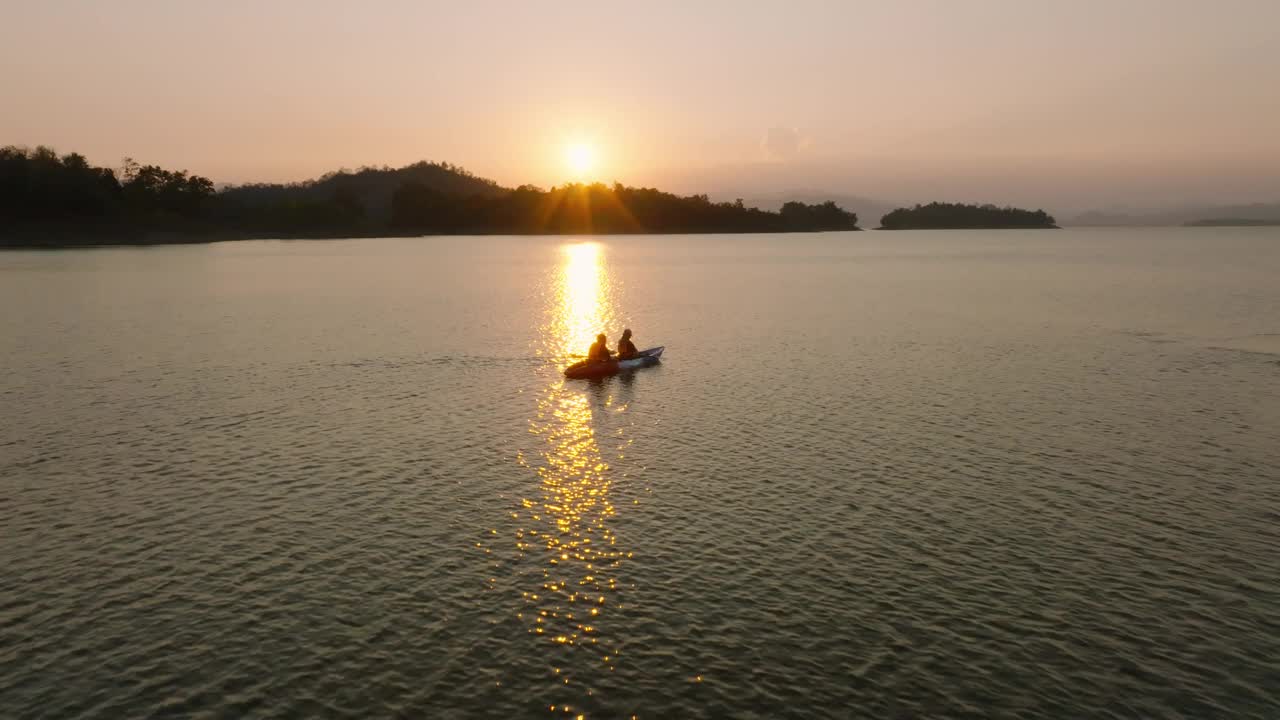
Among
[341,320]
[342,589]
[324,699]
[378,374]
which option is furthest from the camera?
[341,320]

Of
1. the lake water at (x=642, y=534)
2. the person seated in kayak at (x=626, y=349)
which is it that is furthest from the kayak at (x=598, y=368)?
the lake water at (x=642, y=534)

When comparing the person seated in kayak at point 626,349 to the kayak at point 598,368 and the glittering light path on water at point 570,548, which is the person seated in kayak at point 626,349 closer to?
the kayak at point 598,368

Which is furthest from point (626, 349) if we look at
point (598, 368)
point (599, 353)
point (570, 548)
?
point (570, 548)

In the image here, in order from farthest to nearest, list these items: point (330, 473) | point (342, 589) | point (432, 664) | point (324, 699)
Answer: point (330, 473)
point (342, 589)
point (432, 664)
point (324, 699)

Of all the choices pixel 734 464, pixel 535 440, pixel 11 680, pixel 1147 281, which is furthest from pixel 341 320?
pixel 1147 281

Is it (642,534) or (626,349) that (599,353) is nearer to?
(626,349)

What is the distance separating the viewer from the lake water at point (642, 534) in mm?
20125

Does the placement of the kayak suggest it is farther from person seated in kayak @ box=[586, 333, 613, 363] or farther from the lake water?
the lake water

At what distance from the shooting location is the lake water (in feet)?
66.0

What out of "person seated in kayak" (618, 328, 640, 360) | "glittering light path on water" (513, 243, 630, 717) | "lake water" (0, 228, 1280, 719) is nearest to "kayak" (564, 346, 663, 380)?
"person seated in kayak" (618, 328, 640, 360)

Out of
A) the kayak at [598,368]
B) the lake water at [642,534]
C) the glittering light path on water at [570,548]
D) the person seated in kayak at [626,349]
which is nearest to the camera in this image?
the lake water at [642,534]

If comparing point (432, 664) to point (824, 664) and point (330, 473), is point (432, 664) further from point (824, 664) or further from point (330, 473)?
point (330, 473)

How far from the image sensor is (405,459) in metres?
38.1

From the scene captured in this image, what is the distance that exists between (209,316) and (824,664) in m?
89.6
